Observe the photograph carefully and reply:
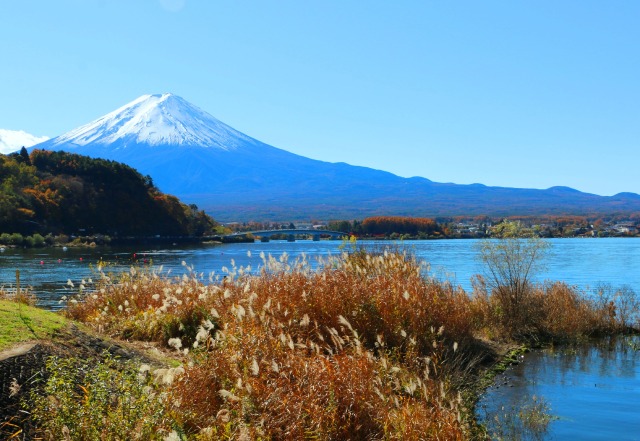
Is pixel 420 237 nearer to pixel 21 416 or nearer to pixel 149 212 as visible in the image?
pixel 149 212

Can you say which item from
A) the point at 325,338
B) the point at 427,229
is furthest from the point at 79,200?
the point at 325,338

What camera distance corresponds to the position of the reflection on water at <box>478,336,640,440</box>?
11031mm

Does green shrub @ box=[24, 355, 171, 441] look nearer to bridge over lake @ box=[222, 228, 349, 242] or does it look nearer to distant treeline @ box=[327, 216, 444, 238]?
bridge over lake @ box=[222, 228, 349, 242]

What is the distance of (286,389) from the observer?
766 cm

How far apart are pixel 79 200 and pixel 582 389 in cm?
8346

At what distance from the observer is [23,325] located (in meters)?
8.59

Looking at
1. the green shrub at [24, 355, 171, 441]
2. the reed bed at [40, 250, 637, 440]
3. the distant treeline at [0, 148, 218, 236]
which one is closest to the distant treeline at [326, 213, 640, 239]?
the distant treeline at [0, 148, 218, 236]

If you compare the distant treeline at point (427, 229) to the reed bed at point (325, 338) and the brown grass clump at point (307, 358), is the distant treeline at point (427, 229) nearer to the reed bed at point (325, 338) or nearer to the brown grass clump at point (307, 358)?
the reed bed at point (325, 338)

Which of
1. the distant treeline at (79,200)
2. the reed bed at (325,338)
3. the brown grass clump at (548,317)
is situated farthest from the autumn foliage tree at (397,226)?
the reed bed at (325,338)

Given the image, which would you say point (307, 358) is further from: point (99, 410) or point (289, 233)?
point (289, 233)

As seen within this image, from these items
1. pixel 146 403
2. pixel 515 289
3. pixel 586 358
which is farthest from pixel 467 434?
pixel 515 289

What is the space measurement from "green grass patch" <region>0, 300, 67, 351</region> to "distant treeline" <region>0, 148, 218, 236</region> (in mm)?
74897

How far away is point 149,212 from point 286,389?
300 ft

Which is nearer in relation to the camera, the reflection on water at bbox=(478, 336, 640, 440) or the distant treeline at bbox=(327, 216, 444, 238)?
the reflection on water at bbox=(478, 336, 640, 440)
